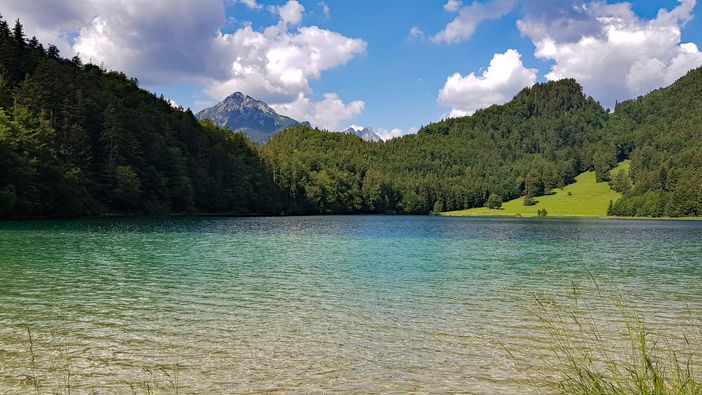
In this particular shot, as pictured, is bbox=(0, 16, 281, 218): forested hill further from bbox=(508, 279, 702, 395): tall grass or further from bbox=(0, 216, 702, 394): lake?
bbox=(508, 279, 702, 395): tall grass

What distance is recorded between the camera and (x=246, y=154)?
191 m

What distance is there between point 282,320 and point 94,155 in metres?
110

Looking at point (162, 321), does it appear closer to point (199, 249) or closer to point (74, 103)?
point (199, 249)

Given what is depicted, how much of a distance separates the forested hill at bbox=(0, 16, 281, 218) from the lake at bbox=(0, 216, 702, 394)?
176 ft

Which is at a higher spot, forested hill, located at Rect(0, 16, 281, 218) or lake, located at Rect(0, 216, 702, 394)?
forested hill, located at Rect(0, 16, 281, 218)

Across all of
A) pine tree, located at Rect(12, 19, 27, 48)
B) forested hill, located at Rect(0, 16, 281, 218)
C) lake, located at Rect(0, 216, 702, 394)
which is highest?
pine tree, located at Rect(12, 19, 27, 48)

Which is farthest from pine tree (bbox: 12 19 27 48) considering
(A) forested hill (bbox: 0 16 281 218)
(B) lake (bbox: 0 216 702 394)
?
(B) lake (bbox: 0 216 702 394)

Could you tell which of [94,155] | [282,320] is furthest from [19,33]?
[282,320]

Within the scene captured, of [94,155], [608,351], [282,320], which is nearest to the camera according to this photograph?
[608,351]

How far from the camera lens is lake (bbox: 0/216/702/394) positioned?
37.5ft

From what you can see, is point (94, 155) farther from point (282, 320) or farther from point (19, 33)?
point (282, 320)

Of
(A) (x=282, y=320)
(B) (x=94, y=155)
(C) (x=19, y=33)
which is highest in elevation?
(C) (x=19, y=33)

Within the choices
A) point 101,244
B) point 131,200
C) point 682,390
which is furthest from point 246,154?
point 682,390

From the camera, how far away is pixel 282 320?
17.7 m
